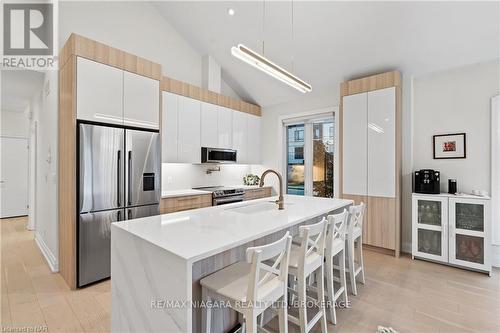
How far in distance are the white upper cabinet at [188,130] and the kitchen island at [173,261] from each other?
7.34 feet

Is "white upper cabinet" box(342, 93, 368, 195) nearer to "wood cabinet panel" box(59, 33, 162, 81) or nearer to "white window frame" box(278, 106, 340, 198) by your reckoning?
"white window frame" box(278, 106, 340, 198)

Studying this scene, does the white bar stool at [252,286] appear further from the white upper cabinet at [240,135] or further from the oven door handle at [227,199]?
the white upper cabinet at [240,135]

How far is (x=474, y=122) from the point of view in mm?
3312

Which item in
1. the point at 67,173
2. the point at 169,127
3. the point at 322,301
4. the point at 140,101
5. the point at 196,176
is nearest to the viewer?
the point at 322,301

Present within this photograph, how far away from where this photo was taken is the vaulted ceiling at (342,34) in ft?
9.68

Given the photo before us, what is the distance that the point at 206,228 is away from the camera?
5.22 ft

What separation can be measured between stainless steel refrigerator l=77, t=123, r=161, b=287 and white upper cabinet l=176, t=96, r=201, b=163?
85cm

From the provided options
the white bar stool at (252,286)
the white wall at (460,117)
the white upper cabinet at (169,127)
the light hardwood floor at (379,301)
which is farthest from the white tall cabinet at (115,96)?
the white wall at (460,117)

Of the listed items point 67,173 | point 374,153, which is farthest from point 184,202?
point 374,153

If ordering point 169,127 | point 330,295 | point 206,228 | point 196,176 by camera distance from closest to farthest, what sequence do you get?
point 206,228 < point 330,295 < point 169,127 < point 196,176

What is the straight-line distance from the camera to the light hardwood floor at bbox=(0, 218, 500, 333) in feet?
6.69

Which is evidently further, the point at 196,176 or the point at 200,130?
the point at 196,176

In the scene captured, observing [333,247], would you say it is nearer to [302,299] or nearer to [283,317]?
[302,299]

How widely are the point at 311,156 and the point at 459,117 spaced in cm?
240
